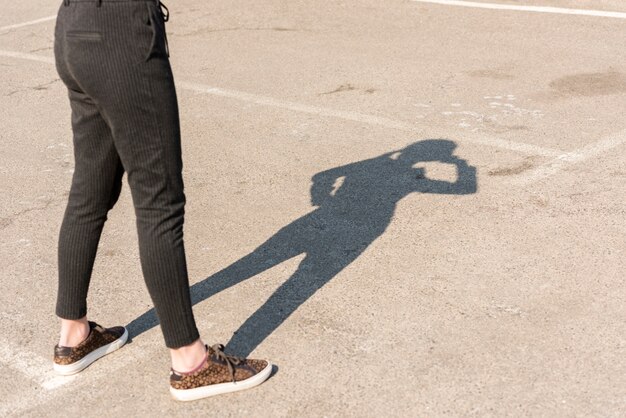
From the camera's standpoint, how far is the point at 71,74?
3262 millimetres

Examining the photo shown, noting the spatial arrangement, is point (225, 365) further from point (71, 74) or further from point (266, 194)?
point (266, 194)

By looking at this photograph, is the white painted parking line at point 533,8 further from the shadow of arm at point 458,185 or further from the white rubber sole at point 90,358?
the white rubber sole at point 90,358

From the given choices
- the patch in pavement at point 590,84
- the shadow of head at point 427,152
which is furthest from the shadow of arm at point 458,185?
the patch in pavement at point 590,84

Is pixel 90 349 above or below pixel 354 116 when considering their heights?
above

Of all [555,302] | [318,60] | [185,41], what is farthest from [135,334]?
[185,41]

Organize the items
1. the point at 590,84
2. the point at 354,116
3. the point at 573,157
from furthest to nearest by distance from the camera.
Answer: the point at 590,84
the point at 354,116
the point at 573,157

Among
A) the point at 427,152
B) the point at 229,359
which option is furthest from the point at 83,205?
the point at 427,152

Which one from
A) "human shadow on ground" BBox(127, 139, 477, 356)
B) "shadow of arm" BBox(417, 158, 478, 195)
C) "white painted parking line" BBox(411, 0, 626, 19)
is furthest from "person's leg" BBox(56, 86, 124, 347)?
"white painted parking line" BBox(411, 0, 626, 19)

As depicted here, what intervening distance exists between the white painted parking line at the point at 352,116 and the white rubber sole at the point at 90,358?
9.84ft

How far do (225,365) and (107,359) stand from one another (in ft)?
1.95

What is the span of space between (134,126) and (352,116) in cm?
369

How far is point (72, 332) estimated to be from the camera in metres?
3.68

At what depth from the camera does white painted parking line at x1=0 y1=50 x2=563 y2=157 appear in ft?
19.4

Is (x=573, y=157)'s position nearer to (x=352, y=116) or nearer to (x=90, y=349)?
(x=352, y=116)
